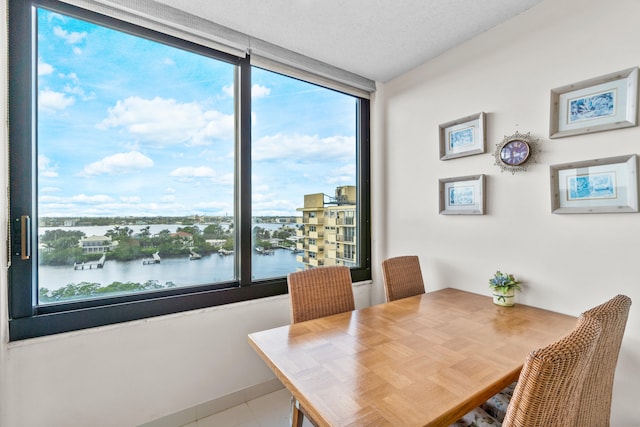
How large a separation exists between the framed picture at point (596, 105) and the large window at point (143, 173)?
5.65ft

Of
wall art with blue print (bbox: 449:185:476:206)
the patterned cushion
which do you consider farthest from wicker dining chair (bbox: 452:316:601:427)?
wall art with blue print (bbox: 449:185:476:206)

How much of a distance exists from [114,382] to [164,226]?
941 millimetres

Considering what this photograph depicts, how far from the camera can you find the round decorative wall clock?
5.86ft

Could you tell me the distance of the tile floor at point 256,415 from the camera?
1845 millimetres

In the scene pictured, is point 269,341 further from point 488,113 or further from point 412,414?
point 488,113

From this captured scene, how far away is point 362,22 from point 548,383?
6.98 ft

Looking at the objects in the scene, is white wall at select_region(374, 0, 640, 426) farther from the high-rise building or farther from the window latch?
the window latch

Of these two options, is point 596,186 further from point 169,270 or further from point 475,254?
point 169,270

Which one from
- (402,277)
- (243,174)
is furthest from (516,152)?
(243,174)

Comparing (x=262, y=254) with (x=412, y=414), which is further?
(x=262, y=254)

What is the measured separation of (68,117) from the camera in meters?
1.67

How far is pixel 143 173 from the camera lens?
1.88 m

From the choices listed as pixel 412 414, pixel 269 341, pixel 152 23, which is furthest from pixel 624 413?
pixel 152 23

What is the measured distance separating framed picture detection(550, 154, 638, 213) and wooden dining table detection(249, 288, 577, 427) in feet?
2.10
